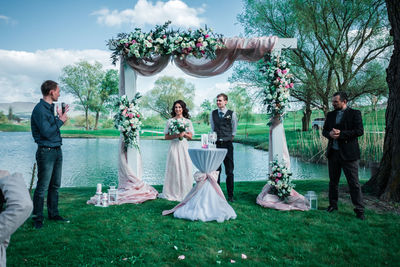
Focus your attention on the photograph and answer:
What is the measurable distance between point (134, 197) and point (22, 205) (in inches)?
147

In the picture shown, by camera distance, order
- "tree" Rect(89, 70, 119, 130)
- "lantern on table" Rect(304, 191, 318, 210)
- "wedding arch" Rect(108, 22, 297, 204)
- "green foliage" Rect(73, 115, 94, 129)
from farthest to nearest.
Answer: "green foliage" Rect(73, 115, 94, 129)
"tree" Rect(89, 70, 119, 130)
"wedding arch" Rect(108, 22, 297, 204)
"lantern on table" Rect(304, 191, 318, 210)

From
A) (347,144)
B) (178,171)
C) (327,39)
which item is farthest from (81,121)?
(347,144)

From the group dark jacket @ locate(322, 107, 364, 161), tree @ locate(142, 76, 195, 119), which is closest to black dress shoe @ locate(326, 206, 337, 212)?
dark jacket @ locate(322, 107, 364, 161)

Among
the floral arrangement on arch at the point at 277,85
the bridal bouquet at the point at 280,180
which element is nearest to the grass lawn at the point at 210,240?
the bridal bouquet at the point at 280,180

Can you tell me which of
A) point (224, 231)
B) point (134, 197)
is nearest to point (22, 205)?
point (224, 231)

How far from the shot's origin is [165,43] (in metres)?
4.93

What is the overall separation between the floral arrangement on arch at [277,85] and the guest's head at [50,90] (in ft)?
10.7

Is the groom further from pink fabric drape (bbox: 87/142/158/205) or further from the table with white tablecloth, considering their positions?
pink fabric drape (bbox: 87/142/158/205)

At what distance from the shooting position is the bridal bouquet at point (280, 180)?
4.69 meters

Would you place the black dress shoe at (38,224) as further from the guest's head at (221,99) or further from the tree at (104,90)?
the tree at (104,90)

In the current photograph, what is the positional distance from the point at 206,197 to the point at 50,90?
8.22 ft

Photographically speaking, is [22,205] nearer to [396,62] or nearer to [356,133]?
[356,133]

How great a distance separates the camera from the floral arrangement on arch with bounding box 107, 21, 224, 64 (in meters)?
4.88

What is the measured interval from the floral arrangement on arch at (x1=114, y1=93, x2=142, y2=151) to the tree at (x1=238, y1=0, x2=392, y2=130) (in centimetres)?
810
